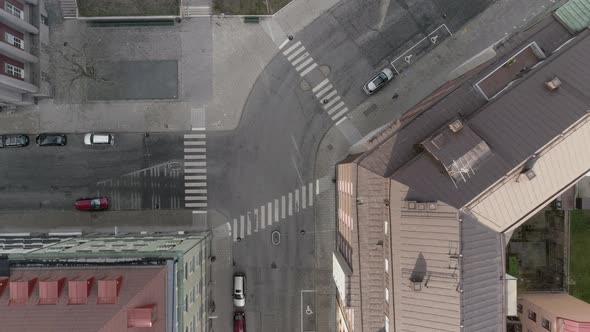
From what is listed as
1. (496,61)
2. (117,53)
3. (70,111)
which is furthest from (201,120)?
(496,61)

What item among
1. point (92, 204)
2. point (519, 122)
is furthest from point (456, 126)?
point (92, 204)

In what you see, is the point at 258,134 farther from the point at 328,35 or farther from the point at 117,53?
the point at 117,53

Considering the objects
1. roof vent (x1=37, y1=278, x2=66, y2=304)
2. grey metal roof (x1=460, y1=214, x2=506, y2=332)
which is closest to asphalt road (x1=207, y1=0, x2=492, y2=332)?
roof vent (x1=37, y1=278, x2=66, y2=304)

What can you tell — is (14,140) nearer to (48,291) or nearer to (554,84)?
(48,291)

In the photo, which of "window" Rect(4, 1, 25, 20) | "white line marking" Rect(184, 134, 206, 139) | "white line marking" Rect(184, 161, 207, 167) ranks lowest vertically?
"white line marking" Rect(184, 161, 207, 167)

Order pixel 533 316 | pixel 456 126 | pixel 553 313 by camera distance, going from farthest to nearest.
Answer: pixel 533 316
pixel 553 313
pixel 456 126

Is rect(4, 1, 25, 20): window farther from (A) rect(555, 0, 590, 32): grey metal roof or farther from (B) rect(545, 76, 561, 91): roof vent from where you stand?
(A) rect(555, 0, 590, 32): grey metal roof

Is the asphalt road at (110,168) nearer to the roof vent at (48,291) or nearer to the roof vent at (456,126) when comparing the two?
the roof vent at (48,291)
